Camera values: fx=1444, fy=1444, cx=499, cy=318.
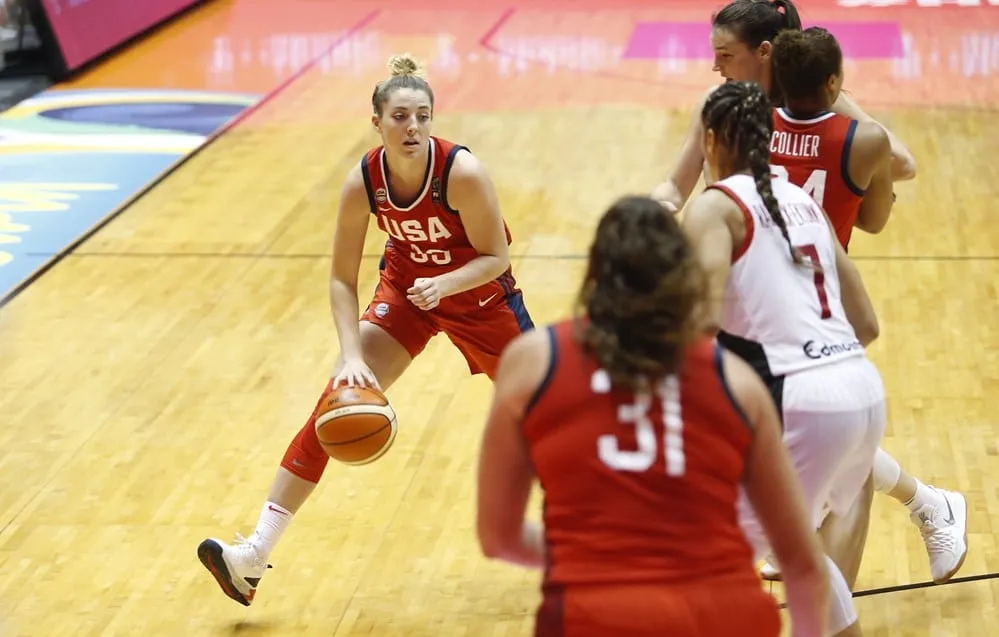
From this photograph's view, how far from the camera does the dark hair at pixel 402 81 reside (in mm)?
4172

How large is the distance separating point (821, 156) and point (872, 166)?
5.4 inches

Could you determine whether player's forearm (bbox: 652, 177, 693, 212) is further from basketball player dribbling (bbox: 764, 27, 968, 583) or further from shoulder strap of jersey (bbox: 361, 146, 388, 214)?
shoulder strap of jersey (bbox: 361, 146, 388, 214)

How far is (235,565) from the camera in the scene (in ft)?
13.8

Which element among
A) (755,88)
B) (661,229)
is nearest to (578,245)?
(755,88)

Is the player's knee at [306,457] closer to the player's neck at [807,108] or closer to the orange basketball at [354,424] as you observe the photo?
the orange basketball at [354,424]

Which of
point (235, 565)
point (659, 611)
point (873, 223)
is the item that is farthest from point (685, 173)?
point (659, 611)

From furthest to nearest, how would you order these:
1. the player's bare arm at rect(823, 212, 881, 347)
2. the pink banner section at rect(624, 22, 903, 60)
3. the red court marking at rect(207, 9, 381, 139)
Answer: the pink banner section at rect(624, 22, 903, 60) → the red court marking at rect(207, 9, 381, 139) → the player's bare arm at rect(823, 212, 881, 347)

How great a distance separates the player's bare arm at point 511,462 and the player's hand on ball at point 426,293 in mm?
1687

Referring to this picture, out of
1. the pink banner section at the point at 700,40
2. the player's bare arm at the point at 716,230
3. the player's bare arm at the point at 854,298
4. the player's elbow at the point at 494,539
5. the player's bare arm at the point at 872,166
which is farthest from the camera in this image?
the pink banner section at the point at 700,40

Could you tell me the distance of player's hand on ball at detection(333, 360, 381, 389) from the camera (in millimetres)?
4094

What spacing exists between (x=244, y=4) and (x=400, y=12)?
6.12 ft

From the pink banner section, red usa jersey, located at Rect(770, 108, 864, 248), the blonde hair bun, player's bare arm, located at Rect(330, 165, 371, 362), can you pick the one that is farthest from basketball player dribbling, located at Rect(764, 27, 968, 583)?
the pink banner section

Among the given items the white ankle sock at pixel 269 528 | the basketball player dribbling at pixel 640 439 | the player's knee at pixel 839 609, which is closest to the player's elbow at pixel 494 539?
the basketball player dribbling at pixel 640 439

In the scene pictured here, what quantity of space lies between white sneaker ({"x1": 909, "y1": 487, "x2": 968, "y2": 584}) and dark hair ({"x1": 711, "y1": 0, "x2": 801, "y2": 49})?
1487 millimetres
